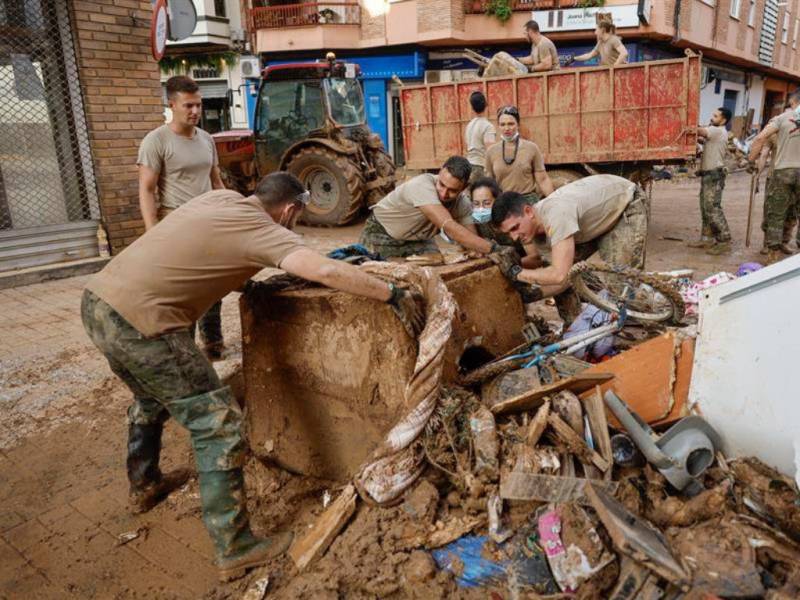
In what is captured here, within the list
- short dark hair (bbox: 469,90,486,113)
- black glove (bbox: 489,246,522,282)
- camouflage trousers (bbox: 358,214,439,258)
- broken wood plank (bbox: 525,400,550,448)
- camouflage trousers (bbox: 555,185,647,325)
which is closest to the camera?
broken wood plank (bbox: 525,400,550,448)

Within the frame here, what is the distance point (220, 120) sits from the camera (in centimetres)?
2277

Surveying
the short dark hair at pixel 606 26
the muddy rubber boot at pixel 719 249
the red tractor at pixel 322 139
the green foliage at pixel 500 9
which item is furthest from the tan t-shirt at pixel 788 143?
the green foliage at pixel 500 9

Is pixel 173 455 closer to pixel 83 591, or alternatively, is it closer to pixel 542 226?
pixel 83 591

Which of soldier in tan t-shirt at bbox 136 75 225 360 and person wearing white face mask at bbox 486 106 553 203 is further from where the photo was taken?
person wearing white face mask at bbox 486 106 553 203

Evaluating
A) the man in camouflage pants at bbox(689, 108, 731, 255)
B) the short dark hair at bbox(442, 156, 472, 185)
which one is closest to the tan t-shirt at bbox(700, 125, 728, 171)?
the man in camouflage pants at bbox(689, 108, 731, 255)

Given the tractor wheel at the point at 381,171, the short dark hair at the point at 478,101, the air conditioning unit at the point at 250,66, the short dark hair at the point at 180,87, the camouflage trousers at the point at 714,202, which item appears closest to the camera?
the short dark hair at the point at 180,87

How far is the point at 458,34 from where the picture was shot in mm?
16891

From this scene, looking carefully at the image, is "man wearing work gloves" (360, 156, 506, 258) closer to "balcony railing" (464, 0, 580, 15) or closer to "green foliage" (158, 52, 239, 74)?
"balcony railing" (464, 0, 580, 15)

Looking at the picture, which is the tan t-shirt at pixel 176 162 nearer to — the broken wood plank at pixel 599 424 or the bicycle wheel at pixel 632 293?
the bicycle wheel at pixel 632 293

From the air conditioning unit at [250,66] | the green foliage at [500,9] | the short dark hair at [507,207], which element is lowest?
the short dark hair at [507,207]

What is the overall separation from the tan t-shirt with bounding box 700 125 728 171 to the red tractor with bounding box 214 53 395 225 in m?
4.83

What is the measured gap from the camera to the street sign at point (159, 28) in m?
6.16

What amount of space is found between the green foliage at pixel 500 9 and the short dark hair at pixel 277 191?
16349 mm

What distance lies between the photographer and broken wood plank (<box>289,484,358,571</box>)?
2.41 meters
